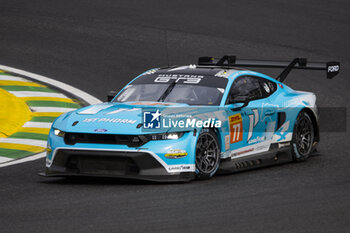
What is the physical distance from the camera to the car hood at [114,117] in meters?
8.84

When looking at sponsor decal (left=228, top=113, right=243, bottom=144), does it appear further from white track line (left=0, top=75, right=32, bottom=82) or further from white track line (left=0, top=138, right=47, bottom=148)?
white track line (left=0, top=75, right=32, bottom=82)

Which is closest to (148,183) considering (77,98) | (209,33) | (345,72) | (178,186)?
(178,186)

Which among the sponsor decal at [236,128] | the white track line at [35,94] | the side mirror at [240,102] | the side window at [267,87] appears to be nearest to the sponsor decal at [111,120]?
the sponsor decal at [236,128]

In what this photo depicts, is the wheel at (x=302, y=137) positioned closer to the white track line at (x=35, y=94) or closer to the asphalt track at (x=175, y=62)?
the asphalt track at (x=175, y=62)

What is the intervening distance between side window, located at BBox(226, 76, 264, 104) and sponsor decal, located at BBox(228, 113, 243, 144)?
250 mm

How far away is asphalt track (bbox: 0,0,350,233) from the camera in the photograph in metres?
7.16

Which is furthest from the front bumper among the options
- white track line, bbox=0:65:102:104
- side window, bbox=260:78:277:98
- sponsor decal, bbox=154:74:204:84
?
white track line, bbox=0:65:102:104

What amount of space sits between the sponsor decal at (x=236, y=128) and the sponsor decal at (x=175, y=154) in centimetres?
106

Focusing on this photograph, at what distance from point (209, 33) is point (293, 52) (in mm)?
2607

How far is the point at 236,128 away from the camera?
9.84 metres

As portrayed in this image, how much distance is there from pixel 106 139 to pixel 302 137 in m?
3.60

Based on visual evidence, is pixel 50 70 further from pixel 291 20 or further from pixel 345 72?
pixel 291 20

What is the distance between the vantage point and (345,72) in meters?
18.5

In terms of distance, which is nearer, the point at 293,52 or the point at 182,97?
the point at 182,97
